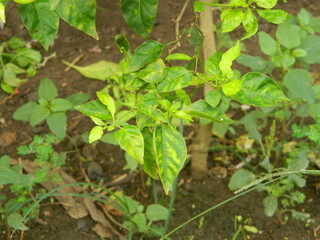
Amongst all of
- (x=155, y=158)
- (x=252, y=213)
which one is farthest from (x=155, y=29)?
(x=155, y=158)

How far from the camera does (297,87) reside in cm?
178

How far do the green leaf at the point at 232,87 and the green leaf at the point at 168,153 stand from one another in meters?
0.15

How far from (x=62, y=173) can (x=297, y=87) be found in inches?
44.8

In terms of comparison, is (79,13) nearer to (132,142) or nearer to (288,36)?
(132,142)

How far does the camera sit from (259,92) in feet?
3.53

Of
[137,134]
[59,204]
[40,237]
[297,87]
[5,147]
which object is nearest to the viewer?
[137,134]

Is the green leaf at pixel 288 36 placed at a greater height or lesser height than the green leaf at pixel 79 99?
greater

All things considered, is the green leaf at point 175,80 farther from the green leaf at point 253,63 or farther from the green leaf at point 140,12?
the green leaf at point 253,63

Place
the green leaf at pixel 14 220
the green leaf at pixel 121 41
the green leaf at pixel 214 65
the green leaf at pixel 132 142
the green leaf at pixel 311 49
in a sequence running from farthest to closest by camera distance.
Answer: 1. the green leaf at pixel 311 49
2. the green leaf at pixel 14 220
3. the green leaf at pixel 121 41
4. the green leaf at pixel 214 65
5. the green leaf at pixel 132 142

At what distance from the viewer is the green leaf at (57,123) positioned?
1868 millimetres

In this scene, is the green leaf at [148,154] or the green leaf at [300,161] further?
the green leaf at [300,161]

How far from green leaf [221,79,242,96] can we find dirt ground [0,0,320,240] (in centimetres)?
105

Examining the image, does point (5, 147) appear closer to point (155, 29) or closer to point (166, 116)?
point (155, 29)

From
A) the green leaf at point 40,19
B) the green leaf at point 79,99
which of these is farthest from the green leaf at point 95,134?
the green leaf at point 79,99
